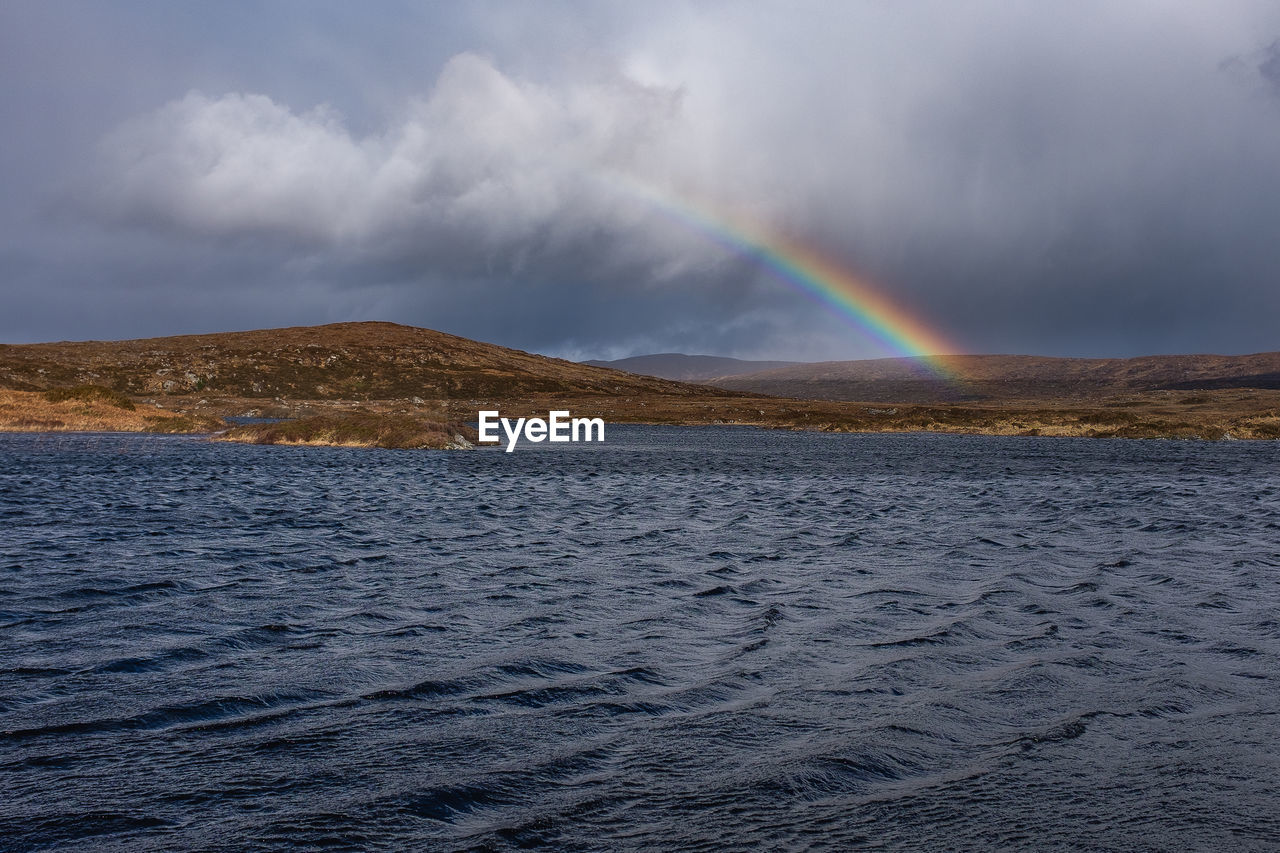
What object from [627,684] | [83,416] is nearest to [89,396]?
[83,416]

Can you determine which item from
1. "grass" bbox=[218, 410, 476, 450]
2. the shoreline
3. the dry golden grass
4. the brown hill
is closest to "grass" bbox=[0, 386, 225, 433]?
the dry golden grass

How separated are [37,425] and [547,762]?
323ft

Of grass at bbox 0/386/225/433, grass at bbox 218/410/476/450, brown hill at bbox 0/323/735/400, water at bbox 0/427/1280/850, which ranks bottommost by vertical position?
water at bbox 0/427/1280/850

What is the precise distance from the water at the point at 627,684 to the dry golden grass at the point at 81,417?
226ft

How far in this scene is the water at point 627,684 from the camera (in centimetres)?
884

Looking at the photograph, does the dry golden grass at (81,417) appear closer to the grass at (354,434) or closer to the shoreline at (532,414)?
the shoreline at (532,414)

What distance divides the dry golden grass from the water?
68923 mm

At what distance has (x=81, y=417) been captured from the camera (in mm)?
92750

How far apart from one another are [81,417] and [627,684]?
97.1 meters

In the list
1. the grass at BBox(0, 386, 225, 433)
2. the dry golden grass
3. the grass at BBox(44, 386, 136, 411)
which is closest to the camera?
the dry golden grass

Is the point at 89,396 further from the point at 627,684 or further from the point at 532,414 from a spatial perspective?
the point at 627,684

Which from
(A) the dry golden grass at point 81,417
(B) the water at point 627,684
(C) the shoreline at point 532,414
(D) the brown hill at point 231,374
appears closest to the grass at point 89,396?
(A) the dry golden grass at point 81,417

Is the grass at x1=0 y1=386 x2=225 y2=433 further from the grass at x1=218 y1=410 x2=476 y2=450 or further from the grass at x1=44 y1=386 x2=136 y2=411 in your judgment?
the grass at x1=218 y1=410 x2=476 y2=450

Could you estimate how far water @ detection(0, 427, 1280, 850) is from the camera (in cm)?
884
